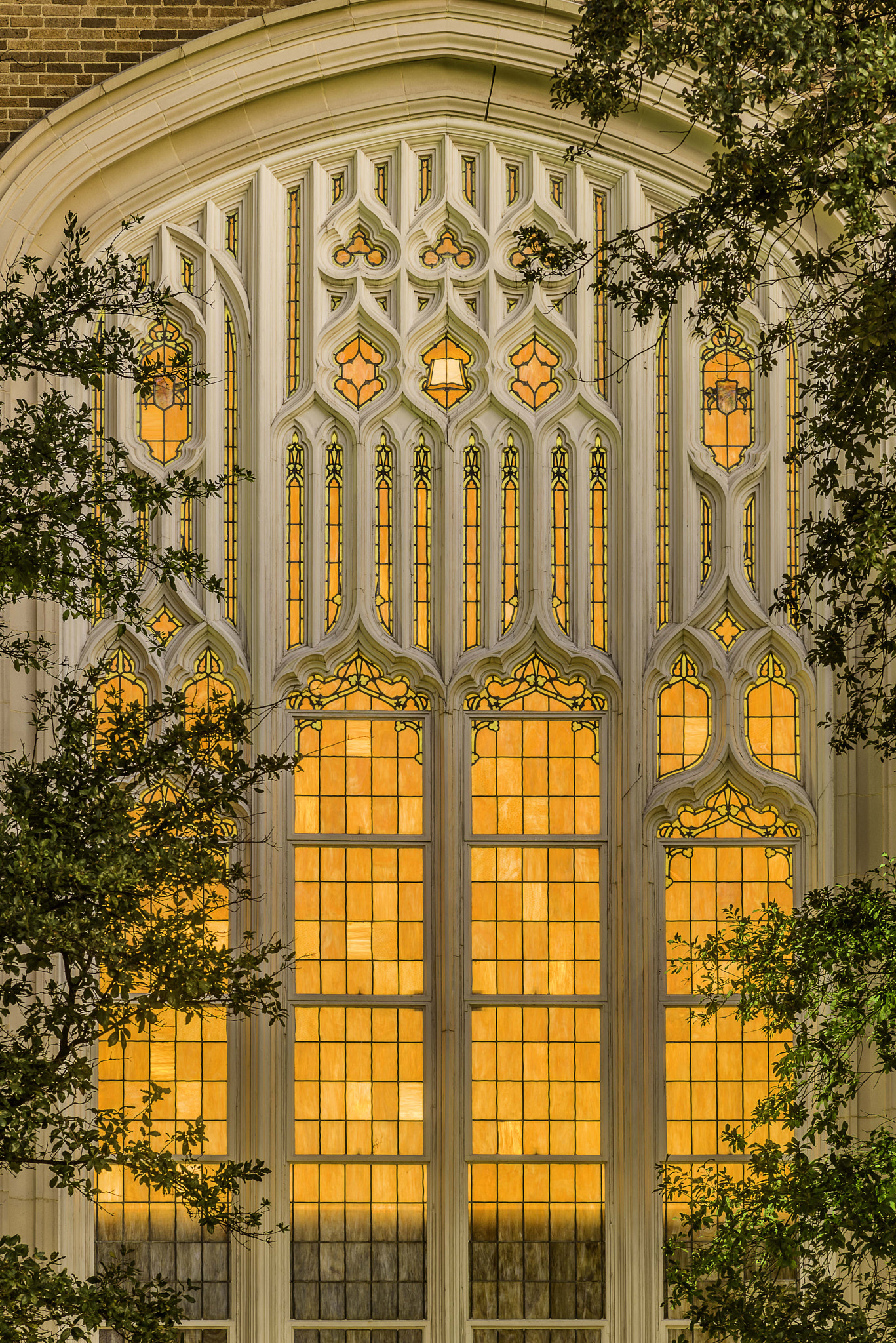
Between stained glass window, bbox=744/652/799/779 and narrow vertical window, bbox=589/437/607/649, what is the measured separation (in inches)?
33.0

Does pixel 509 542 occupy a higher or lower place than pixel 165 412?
lower

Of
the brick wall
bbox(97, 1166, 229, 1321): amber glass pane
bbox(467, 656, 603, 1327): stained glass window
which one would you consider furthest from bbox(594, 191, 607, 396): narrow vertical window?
bbox(97, 1166, 229, 1321): amber glass pane

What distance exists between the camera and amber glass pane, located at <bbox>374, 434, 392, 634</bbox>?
24.9ft

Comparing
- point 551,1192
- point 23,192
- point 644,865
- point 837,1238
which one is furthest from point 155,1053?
point 23,192

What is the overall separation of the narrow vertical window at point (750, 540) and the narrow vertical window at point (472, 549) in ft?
4.54

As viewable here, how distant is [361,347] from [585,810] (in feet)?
8.88

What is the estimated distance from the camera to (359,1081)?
7.39m

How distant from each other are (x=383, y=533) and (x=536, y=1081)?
9.55 feet

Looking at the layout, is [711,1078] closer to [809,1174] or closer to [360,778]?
[360,778]

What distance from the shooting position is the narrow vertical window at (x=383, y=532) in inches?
299

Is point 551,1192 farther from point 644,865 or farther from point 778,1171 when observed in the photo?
point 778,1171

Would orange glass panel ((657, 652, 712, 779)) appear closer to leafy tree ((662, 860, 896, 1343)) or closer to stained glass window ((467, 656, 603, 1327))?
stained glass window ((467, 656, 603, 1327))

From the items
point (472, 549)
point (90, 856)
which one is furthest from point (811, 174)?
point (472, 549)

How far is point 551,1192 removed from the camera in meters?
7.32
